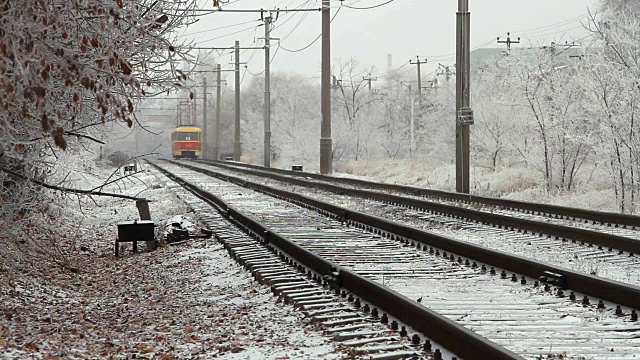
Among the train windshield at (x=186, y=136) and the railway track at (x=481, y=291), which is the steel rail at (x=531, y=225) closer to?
the railway track at (x=481, y=291)

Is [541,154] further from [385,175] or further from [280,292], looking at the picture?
[280,292]

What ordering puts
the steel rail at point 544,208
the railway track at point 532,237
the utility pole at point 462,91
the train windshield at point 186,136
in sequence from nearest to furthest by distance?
the railway track at point 532,237, the steel rail at point 544,208, the utility pole at point 462,91, the train windshield at point 186,136

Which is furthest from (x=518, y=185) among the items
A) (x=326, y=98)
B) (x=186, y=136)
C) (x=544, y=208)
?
(x=186, y=136)

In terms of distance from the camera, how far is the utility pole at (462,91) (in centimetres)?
2064

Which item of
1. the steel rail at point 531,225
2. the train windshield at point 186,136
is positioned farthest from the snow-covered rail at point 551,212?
the train windshield at point 186,136

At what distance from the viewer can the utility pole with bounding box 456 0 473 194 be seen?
20.6 m

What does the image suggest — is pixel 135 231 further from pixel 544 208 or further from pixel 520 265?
pixel 544 208

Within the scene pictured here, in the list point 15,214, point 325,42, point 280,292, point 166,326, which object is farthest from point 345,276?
point 325,42

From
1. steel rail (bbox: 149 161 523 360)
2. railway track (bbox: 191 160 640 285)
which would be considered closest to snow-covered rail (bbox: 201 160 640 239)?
railway track (bbox: 191 160 640 285)

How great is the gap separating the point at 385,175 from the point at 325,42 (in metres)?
7.68

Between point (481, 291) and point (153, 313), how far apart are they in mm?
3243

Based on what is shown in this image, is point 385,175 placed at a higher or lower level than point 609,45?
lower

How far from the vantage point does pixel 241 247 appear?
11320 millimetres

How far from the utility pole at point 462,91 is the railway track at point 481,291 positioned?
8213 millimetres
